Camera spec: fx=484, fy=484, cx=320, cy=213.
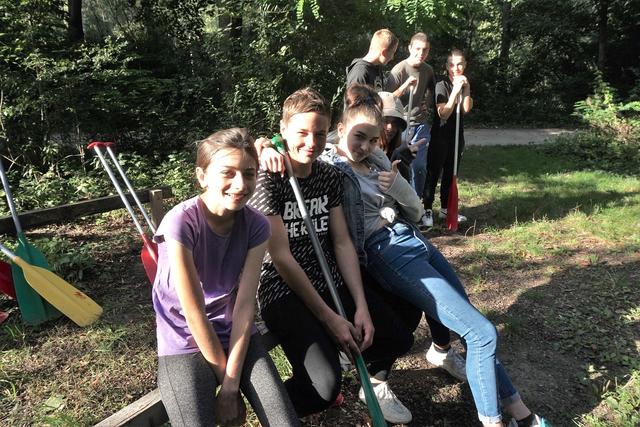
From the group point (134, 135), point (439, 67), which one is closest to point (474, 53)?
point (439, 67)

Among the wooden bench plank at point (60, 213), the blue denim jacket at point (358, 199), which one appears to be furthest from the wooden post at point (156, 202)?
the blue denim jacket at point (358, 199)

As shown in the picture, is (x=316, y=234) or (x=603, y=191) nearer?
(x=316, y=234)

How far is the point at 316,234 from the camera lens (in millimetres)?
2213

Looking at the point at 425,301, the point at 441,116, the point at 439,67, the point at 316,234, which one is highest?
the point at 439,67

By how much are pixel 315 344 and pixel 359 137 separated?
1.05 m

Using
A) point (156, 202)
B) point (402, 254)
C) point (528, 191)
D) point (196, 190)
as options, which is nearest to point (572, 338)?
point (402, 254)

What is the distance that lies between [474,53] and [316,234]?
19.6 meters

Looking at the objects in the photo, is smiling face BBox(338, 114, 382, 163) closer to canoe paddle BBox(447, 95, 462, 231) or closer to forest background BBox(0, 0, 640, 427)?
forest background BBox(0, 0, 640, 427)

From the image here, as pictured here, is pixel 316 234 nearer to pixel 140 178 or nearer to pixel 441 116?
pixel 441 116

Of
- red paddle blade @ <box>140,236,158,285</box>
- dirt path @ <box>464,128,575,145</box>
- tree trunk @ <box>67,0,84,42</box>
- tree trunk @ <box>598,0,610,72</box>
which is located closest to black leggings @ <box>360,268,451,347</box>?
red paddle blade @ <box>140,236,158,285</box>

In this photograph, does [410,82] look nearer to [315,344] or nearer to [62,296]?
[315,344]

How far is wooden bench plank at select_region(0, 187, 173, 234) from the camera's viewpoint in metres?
3.46

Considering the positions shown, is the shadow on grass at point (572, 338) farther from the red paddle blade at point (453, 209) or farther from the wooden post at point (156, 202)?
the wooden post at point (156, 202)

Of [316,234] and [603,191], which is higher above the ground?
[316,234]
